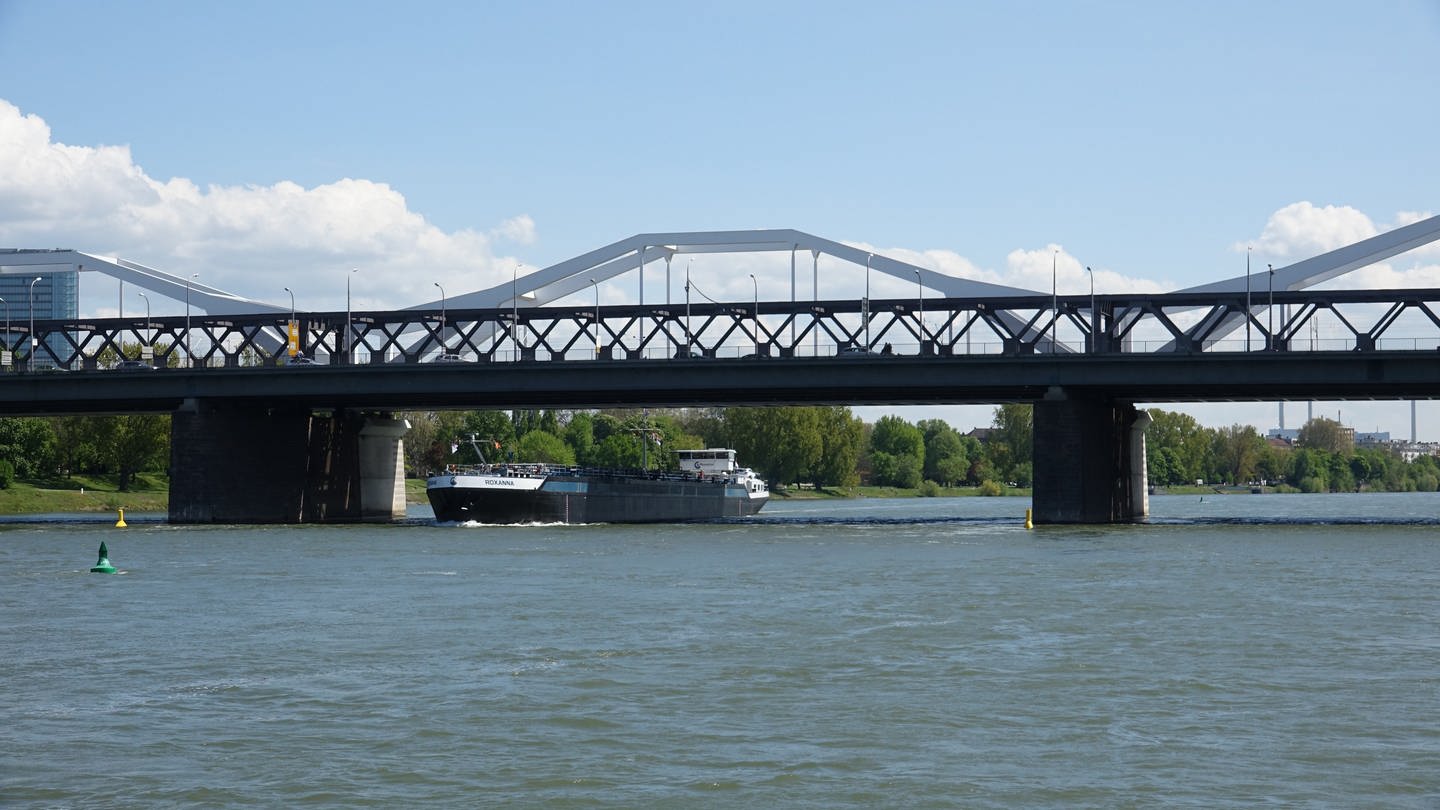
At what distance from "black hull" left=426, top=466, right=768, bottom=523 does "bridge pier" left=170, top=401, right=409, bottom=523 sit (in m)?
8.63

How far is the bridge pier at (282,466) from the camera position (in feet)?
298

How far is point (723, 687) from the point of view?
25.9 m

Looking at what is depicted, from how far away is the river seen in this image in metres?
19.2

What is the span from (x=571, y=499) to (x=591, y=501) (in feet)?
6.47

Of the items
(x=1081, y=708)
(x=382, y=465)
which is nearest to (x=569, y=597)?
(x=1081, y=708)

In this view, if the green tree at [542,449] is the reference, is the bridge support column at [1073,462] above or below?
below

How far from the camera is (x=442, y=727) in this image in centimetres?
2256

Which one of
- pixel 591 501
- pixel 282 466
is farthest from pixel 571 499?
pixel 282 466

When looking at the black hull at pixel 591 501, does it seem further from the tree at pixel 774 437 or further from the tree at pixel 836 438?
the tree at pixel 836 438

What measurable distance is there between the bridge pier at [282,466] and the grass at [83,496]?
19664 millimetres

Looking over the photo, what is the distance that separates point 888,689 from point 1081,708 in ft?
10.3

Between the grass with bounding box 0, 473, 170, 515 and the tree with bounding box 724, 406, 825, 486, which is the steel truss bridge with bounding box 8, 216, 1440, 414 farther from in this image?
the tree with bounding box 724, 406, 825, 486

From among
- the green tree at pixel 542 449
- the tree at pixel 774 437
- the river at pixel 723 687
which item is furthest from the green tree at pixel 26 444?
the river at pixel 723 687

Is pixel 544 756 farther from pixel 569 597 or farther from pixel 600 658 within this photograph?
pixel 569 597
